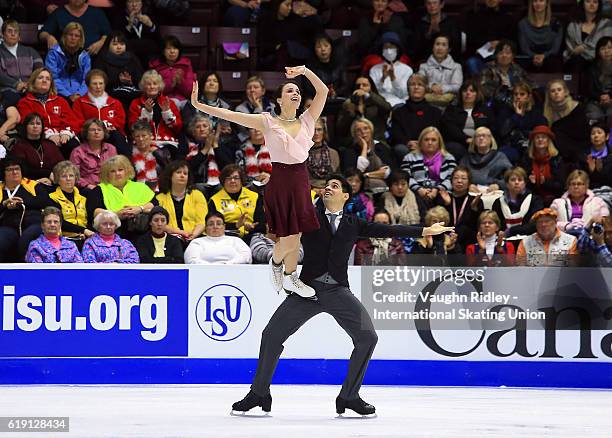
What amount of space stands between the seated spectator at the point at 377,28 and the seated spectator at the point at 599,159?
2.46 meters

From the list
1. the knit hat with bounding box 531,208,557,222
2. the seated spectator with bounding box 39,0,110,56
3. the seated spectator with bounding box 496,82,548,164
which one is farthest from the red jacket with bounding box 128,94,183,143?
the knit hat with bounding box 531,208,557,222

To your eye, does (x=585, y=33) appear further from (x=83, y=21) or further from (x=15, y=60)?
(x=15, y=60)

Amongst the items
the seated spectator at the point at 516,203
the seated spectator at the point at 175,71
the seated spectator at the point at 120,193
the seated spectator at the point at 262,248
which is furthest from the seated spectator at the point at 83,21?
the seated spectator at the point at 516,203

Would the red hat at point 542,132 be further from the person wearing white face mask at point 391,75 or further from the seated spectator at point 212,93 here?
the seated spectator at point 212,93

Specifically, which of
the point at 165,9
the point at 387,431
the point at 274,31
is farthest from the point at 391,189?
the point at 387,431

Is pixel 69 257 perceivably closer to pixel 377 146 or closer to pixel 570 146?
pixel 377 146

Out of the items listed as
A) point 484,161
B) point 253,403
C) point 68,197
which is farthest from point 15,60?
point 253,403

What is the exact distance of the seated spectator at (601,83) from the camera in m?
13.1

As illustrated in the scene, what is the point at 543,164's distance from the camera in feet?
40.2

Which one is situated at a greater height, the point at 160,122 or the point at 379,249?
the point at 160,122

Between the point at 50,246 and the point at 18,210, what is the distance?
2.34 ft

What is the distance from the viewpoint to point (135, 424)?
6945 millimetres

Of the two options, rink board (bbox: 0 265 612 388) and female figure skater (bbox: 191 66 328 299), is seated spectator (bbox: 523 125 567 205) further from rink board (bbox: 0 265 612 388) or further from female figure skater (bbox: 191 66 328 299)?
female figure skater (bbox: 191 66 328 299)

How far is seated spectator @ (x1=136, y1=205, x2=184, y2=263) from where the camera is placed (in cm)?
1029
